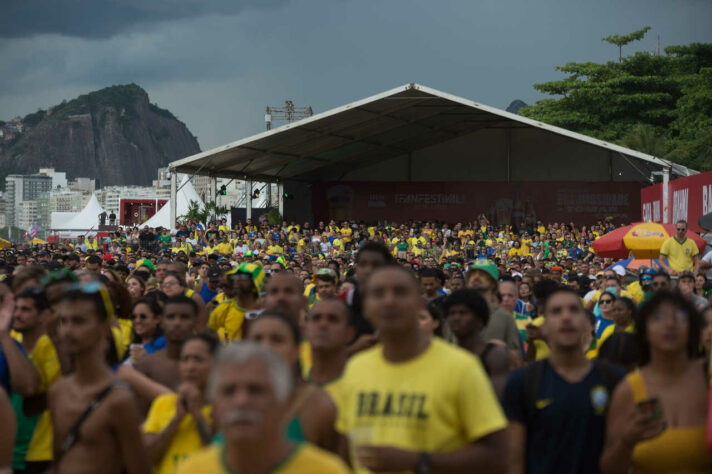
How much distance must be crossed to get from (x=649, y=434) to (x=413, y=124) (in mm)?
34464

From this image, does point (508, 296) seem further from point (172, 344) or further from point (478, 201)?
point (478, 201)

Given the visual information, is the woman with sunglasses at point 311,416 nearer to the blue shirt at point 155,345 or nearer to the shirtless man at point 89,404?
the shirtless man at point 89,404

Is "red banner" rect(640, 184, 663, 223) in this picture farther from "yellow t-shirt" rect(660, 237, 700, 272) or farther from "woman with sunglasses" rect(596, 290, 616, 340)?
"woman with sunglasses" rect(596, 290, 616, 340)

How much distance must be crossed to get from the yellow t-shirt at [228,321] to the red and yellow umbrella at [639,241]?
33.2 ft

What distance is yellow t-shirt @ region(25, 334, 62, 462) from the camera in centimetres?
501

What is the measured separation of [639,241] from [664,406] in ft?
42.6

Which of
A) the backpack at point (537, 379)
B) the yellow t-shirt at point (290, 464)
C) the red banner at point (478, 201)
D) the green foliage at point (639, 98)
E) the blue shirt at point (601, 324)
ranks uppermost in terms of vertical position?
the green foliage at point (639, 98)

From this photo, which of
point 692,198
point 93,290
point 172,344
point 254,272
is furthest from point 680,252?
point 93,290

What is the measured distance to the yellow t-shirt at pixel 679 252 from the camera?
1470 cm

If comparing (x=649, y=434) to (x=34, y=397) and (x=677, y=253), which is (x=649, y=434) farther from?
(x=677, y=253)

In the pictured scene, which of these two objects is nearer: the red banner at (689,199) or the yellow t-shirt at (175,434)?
the yellow t-shirt at (175,434)

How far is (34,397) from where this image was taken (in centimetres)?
501

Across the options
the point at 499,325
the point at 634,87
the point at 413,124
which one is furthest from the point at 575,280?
the point at 634,87

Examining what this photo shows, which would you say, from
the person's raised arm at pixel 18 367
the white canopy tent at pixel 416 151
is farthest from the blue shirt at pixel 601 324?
the white canopy tent at pixel 416 151
